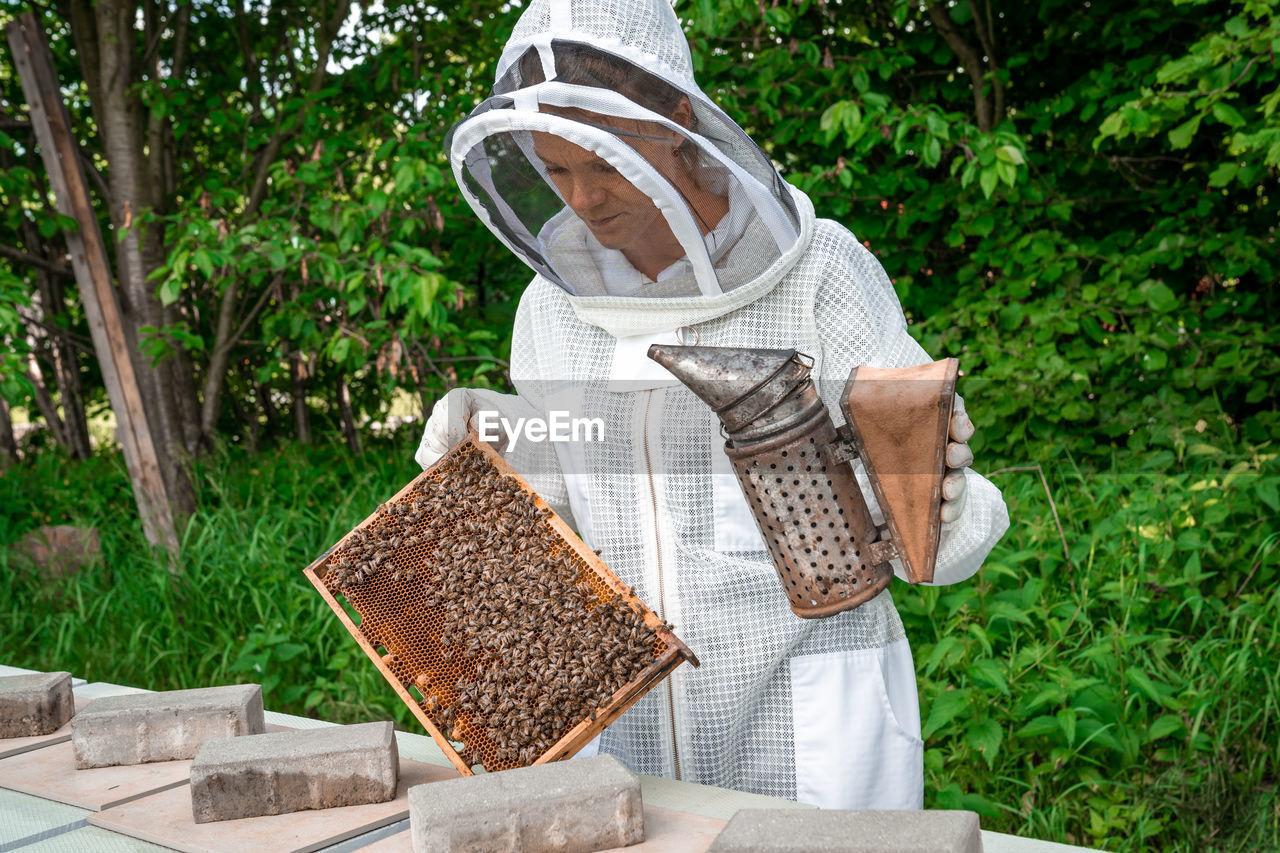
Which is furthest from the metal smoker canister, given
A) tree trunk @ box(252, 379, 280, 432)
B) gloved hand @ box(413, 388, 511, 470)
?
tree trunk @ box(252, 379, 280, 432)

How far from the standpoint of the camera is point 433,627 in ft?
5.59

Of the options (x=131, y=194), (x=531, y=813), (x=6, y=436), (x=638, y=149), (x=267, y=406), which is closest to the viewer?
(x=531, y=813)

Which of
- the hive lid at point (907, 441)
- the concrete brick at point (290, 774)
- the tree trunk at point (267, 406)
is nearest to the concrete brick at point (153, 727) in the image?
the concrete brick at point (290, 774)

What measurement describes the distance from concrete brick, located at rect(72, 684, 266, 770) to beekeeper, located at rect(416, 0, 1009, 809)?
680 millimetres

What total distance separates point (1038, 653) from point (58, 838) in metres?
2.76

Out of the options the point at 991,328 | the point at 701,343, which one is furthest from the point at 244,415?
the point at 701,343

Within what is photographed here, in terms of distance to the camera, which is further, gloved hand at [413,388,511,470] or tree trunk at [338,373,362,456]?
Result: tree trunk at [338,373,362,456]

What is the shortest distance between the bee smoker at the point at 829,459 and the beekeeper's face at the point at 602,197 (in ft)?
1.04

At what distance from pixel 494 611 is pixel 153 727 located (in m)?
0.67

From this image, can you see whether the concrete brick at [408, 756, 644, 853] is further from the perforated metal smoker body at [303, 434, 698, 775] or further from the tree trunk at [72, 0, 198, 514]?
the tree trunk at [72, 0, 198, 514]

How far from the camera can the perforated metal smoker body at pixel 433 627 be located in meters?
1.49

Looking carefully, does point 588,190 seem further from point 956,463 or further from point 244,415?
point 244,415

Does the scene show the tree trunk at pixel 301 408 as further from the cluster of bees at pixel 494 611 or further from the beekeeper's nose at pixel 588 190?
the beekeeper's nose at pixel 588 190

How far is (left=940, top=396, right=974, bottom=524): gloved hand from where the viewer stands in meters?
1.36
